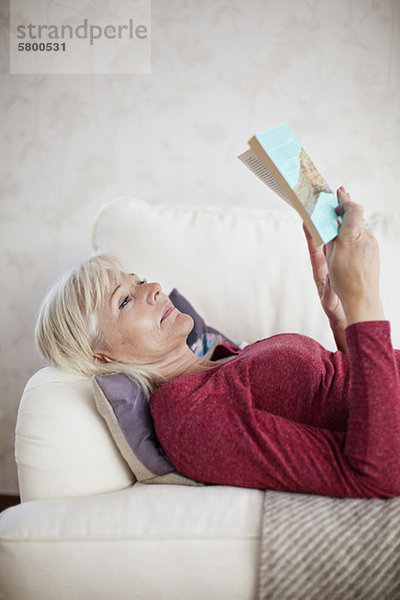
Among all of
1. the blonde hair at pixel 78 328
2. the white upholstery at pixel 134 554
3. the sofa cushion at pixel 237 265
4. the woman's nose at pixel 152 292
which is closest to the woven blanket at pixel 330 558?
the white upholstery at pixel 134 554

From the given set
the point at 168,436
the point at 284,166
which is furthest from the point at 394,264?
the point at 168,436

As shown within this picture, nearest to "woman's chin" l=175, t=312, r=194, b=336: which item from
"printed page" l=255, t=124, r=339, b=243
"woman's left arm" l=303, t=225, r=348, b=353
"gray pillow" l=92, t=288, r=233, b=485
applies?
"gray pillow" l=92, t=288, r=233, b=485

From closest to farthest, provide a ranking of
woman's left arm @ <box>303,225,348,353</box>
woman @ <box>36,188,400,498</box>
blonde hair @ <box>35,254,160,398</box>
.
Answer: woman @ <box>36,188,400,498</box> < blonde hair @ <box>35,254,160,398</box> < woman's left arm @ <box>303,225,348,353</box>

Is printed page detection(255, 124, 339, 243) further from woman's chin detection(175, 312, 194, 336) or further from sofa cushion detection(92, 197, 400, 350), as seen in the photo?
sofa cushion detection(92, 197, 400, 350)

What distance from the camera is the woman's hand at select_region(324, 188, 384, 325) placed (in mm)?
1000

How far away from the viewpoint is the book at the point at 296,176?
942mm

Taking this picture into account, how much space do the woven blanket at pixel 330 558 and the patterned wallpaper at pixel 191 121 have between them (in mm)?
1320

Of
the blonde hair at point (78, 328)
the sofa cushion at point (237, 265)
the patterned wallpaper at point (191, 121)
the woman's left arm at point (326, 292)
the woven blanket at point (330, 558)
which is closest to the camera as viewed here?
the woven blanket at point (330, 558)

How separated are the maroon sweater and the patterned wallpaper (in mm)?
994

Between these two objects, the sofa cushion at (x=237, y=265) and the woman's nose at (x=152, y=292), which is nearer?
the woman's nose at (x=152, y=292)

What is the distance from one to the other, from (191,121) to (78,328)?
1054 mm

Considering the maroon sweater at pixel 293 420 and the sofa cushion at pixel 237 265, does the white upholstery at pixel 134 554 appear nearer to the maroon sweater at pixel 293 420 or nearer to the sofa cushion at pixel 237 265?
the maroon sweater at pixel 293 420

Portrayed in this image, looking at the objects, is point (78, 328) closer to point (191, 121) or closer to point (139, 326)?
point (139, 326)

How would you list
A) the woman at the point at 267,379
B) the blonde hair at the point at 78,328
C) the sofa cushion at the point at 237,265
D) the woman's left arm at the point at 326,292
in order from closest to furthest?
the woman at the point at 267,379 < the blonde hair at the point at 78,328 < the woman's left arm at the point at 326,292 < the sofa cushion at the point at 237,265
